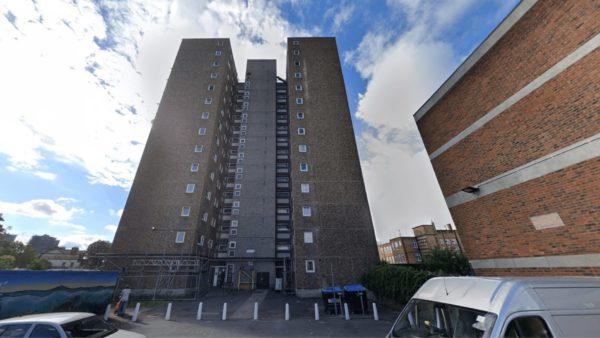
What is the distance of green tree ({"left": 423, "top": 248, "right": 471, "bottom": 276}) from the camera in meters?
17.4

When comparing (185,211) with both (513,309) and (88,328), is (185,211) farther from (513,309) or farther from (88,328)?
(513,309)

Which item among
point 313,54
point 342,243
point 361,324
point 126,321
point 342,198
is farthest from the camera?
point 313,54

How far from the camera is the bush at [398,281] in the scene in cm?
1178

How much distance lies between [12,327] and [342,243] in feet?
65.2

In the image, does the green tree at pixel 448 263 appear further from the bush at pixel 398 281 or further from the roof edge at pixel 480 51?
the roof edge at pixel 480 51

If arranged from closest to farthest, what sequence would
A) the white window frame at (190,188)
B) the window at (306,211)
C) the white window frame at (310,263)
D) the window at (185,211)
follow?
the white window frame at (310,263), the window at (306,211), the window at (185,211), the white window frame at (190,188)

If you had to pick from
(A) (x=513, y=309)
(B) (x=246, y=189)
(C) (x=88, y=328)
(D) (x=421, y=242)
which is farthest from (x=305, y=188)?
(D) (x=421, y=242)

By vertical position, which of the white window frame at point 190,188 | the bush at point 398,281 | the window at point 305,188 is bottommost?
the bush at point 398,281

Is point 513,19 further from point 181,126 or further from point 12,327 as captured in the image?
point 181,126

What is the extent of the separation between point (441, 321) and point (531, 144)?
888 cm

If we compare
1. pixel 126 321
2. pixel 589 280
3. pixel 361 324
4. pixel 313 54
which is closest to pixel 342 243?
pixel 361 324

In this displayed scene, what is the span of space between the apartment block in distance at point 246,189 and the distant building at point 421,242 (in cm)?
3742

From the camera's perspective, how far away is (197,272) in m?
21.5

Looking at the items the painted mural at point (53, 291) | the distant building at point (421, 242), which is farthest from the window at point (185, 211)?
the distant building at point (421, 242)
